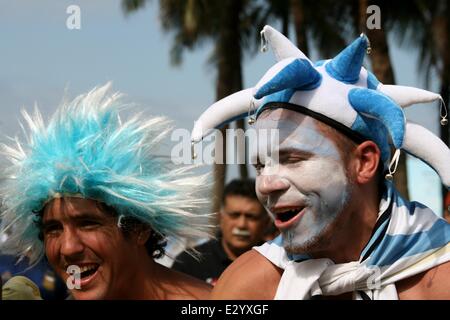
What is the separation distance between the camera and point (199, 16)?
46.8 ft

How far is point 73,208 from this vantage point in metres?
3.73

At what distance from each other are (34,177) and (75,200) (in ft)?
0.69

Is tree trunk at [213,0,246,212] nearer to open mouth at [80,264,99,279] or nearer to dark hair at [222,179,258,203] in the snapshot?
dark hair at [222,179,258,203]

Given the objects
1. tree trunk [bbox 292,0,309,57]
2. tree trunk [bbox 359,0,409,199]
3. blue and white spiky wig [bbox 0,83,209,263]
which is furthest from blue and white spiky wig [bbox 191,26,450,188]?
tree trunk [bbox 292,0,309,57]

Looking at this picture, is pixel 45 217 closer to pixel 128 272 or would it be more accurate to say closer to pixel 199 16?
pixel 128 272

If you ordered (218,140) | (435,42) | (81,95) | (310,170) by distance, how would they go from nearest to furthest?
(310,170)
(218,140)
(81,95)
(435,42)

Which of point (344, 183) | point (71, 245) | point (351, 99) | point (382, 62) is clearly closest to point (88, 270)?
point (71, 245)

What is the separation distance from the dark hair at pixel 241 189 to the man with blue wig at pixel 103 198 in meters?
1.92

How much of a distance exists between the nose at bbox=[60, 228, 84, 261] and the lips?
0.96 meters

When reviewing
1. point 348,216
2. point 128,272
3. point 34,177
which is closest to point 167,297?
point 128,272

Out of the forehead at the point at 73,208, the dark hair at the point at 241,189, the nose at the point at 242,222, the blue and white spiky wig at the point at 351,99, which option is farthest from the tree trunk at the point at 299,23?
the blue and white spiky wig at the point at 351,99

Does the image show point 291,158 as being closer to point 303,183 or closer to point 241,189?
point 303,183

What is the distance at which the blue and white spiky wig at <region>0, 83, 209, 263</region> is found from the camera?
12.3 ft

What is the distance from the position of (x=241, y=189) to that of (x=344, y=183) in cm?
290
